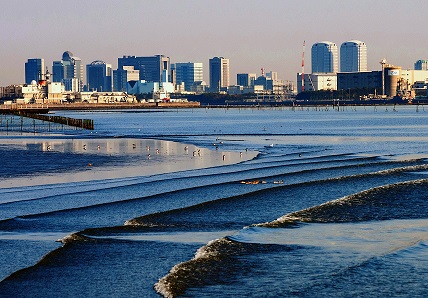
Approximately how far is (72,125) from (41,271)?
327 feet

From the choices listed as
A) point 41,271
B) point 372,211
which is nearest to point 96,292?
point 41,271

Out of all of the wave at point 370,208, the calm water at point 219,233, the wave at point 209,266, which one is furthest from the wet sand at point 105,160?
the wave at point 209,266

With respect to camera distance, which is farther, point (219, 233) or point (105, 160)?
point (105, 160)

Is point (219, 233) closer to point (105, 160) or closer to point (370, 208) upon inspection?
point (370, 208)

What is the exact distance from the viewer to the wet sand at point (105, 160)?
41000mm

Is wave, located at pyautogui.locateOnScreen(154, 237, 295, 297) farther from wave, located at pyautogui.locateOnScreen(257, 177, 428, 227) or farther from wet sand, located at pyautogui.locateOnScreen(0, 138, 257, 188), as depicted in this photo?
wet sand, located at pyautogui.locateOnScreen(0, 138, 257, 188)

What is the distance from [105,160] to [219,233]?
94.1ft

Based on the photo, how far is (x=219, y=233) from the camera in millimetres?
23875

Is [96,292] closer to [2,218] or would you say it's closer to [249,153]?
[2,218]

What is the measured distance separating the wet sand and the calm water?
2.00ft

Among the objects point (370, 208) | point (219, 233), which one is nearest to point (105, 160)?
point (370, 208)

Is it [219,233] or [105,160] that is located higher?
[105,160]

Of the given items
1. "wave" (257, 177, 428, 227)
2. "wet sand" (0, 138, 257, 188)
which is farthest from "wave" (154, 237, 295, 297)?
"wet sand" (0, 138, 257, 188)

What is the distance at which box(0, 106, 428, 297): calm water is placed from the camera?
1770 cm
